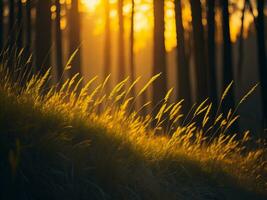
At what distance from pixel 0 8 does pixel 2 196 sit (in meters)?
15.4

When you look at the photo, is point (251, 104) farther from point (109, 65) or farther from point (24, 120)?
→ point (24, 120)

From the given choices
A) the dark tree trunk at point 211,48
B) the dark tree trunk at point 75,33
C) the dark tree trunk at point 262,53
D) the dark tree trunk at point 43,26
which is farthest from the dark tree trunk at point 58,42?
the dark tree trunk at point 262,53

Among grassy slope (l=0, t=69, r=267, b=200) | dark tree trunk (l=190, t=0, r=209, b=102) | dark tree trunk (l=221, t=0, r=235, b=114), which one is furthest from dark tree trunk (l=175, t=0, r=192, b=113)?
grassy slope (l=0, t=69, r=267, b=200)

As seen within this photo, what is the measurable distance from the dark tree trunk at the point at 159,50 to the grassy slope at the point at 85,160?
309 inches

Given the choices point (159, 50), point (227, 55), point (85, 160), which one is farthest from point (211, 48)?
point (85, 160)

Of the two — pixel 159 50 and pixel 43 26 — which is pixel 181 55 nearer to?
pixel 159 50

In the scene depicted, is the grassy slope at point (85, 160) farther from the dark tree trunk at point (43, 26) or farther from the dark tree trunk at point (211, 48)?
the dark tree trunk at point (211, 48)

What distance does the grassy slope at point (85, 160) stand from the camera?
14.2 feet

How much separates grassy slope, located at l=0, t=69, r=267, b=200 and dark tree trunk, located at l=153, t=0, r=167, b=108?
7855 millimetres

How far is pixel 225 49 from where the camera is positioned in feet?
46.3

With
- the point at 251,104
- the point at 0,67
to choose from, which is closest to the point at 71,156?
the point at 0,67

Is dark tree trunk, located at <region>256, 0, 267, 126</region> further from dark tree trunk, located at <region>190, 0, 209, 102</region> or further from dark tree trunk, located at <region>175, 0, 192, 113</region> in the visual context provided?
dark tree trunk, located at <region>175, 0, 192, 113</region>

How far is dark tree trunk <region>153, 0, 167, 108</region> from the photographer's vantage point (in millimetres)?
14312

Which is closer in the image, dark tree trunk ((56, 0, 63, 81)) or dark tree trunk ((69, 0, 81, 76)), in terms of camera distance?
dark tree trunk ((56, 0, 63, 81))
